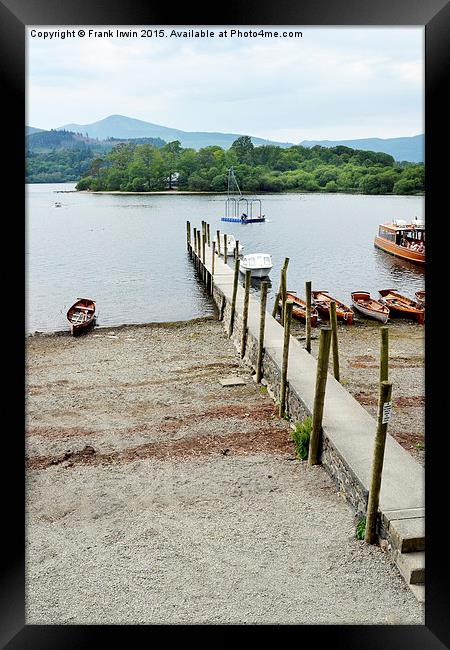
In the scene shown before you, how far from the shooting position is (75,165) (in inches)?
2184

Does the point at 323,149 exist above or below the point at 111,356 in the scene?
above

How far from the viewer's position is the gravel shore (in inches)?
192

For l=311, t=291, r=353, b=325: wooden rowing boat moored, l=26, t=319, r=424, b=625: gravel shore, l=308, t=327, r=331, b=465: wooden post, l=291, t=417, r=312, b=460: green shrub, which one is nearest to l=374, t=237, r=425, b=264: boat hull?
l=311, t=291, r=353, b=325: wooden rowing boat moored

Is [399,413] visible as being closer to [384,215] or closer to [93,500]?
[93,500]

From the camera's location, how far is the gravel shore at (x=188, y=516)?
4.88 meters

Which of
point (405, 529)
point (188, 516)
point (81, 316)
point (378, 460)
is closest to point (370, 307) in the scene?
point (81, 316)

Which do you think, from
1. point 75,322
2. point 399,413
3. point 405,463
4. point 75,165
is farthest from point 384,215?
point 405,463

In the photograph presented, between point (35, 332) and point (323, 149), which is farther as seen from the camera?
point (323, 149)

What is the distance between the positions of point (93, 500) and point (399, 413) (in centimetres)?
491

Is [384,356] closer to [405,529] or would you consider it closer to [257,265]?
[405,529]

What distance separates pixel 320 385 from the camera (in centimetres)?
690
